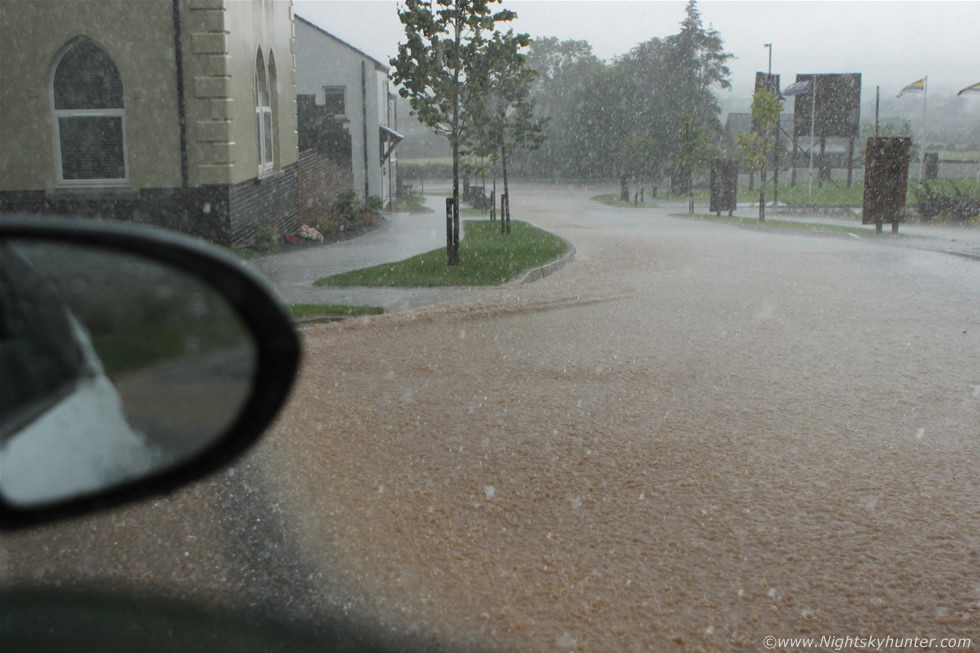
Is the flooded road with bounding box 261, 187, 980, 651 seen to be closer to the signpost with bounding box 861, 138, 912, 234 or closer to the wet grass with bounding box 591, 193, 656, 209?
the signpost with bounding box 861, 138, 912, 234

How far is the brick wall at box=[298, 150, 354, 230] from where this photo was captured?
2439 cm

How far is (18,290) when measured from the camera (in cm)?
162

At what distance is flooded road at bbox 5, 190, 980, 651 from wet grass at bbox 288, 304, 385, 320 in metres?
0.49

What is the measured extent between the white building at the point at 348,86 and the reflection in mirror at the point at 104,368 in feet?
109

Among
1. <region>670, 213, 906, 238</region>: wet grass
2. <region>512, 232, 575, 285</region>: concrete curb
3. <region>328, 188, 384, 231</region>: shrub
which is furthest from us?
<region>670, 213, 906, 238</region>: wet grass

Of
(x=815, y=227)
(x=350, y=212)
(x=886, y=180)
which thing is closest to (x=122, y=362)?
(x=350, y=212)

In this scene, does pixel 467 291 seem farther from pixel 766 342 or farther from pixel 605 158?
pixel 605 158

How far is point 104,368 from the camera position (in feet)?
5.75

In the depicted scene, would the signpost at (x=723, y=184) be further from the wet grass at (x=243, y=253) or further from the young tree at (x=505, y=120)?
the wet grass at (x=243, y=253)

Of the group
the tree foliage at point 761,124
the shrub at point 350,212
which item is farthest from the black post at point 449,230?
the tree foliage at point 761,124

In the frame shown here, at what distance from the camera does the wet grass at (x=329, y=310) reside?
1112 centimetres

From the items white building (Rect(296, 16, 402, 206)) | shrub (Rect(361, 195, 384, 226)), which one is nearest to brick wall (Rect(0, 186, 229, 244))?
shrub (Rect(361, 195, 384, 226))

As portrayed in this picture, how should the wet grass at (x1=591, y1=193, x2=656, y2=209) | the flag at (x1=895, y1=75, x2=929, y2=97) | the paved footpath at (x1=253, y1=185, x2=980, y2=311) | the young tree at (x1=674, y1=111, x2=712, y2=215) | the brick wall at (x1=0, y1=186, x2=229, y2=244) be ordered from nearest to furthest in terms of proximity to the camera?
the paved footpath at (x1=253, y1=185, x2=980, y2=311) → the brick wall at (x1=0, y1=186, x2=229, y2=244) → the young tree at (x1=674, y1=111, x2=712, y2=215) → the flag at (x1=895, y1=75, x2=929, y2=97) → the wet grass at (x1=591, y1=193, x2=656, y2=209)

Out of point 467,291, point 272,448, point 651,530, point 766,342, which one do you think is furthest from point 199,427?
point 467,291
